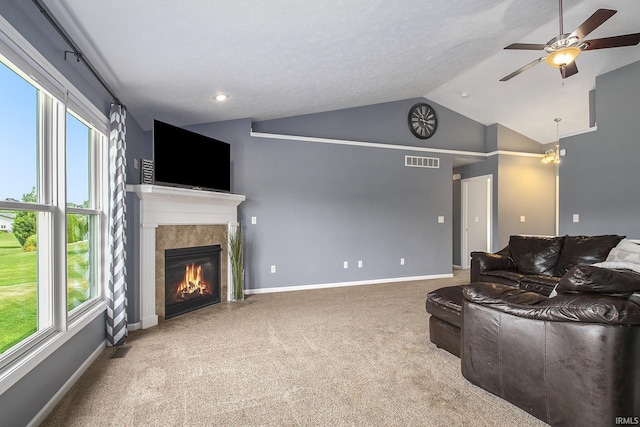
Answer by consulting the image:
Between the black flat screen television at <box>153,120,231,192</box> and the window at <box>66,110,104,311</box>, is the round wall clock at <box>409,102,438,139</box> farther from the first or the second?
the window at <box>66,110,104,311</box>

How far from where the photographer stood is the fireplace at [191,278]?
12.3 feet

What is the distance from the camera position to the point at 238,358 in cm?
265

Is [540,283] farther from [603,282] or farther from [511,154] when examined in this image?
[511,154]

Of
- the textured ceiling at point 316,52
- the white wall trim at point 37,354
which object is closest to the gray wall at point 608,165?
the textured ceiling at point 316,52

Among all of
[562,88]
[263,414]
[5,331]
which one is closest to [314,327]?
[263,414]

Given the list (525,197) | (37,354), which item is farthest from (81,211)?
(525,197)

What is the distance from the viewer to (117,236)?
291cm

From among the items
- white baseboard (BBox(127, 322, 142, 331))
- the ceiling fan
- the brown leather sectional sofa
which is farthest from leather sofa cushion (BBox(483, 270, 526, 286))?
white baseboard (BBox(127, 322, 142, 331))

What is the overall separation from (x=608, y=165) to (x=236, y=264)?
218 inches

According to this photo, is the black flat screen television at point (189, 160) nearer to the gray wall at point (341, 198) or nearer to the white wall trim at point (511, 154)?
the gray wall at point (341, 198)

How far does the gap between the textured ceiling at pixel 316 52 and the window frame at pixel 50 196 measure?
344mm

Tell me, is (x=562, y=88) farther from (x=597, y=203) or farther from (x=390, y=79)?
(x=390, y=79)

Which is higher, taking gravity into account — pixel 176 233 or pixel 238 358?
pixel 176 233

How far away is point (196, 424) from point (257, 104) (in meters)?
3.67
